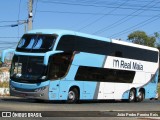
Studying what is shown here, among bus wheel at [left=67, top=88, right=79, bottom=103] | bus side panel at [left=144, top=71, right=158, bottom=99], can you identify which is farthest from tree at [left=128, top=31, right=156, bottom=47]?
bus wheel at [left=67, top=88, right=79, bottom=103]

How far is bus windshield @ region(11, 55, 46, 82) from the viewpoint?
23.9 m

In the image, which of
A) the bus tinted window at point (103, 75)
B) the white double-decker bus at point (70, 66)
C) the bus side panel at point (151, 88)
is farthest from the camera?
the bus side panel at point (151, 88)

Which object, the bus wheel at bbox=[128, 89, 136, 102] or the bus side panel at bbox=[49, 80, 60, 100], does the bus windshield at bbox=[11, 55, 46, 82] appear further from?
the bus wheel at bbox=[128, 89, 136, 102]

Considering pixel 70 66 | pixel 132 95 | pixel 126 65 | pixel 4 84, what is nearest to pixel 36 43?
pixel 70 66

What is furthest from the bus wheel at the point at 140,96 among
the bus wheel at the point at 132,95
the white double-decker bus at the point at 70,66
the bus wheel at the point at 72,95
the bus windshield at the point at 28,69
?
the bus windshield at the point at 28,69

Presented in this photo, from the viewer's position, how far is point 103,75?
28.0 metres

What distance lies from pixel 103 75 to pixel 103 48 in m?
1.67

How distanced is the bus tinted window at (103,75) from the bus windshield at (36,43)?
268 cm

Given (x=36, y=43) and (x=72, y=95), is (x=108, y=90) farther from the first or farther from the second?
(x=36, y=43)

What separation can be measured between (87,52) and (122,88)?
209 inches

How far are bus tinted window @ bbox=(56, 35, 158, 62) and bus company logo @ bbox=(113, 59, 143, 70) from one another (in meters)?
0.41

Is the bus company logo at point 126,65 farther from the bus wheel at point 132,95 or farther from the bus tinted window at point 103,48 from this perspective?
the bus wheel at point 132,95

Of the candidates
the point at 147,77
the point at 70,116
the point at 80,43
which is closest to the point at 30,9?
the point at 147,77

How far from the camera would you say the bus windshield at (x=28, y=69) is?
940 inches
